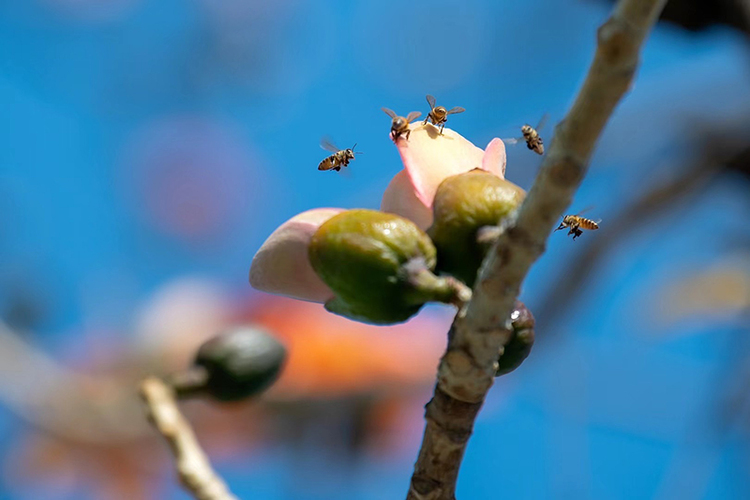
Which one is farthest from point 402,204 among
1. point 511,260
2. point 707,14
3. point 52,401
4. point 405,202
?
point 52,401

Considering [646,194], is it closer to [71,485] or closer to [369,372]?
[369,372]

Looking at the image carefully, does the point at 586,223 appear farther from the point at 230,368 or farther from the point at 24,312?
the point at 24,312

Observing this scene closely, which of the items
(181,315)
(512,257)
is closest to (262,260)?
(512,257)

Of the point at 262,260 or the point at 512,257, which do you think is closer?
the point at 512,257

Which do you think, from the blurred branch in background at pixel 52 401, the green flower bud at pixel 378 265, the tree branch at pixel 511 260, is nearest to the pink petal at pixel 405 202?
the green flower bud at pixel 378 265

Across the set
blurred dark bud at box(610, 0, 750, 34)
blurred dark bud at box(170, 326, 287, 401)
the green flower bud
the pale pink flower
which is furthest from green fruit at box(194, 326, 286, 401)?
blurred dark bud at box(610, 0, 750, 34)
